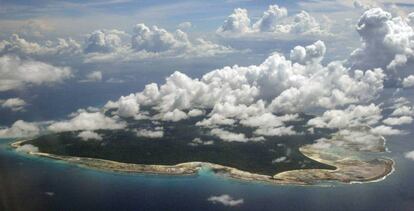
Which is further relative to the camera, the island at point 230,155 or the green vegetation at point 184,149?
the green vegetation at point 184,149

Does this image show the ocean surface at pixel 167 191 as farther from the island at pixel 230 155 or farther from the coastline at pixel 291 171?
the island at pixel 230 155

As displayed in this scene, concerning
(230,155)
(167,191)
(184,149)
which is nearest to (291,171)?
(230,155)

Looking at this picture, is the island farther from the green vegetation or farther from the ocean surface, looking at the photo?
the ocean surface

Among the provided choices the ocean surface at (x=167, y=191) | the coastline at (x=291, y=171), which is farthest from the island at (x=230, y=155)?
the ocean surface at (x=167, y=191)

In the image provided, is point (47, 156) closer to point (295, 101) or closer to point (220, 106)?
point (220, 106)

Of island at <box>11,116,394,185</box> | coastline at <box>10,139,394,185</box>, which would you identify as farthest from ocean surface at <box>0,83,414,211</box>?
island at <box>11,116,394,185</box>
